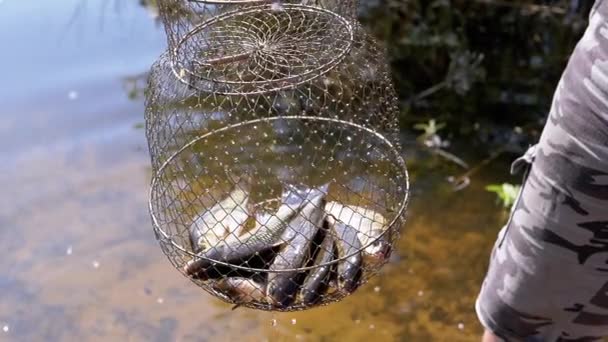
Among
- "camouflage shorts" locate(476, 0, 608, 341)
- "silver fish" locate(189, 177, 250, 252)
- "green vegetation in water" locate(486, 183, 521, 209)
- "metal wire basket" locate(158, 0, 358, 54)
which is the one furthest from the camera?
"green vegetation in water" locate(486, 183, 521, 209)

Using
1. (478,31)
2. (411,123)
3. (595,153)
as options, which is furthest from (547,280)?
(478,31)

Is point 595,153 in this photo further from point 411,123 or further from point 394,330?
point 411,123

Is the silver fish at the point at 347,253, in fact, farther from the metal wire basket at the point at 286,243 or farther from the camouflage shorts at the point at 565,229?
the camouflage shorts at the point at 565,229

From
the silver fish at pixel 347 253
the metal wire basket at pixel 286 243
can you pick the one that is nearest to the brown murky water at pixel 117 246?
the metal wire basket at pixel 286 243

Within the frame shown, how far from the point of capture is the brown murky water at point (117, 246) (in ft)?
8.13

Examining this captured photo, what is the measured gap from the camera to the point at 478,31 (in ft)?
11.4

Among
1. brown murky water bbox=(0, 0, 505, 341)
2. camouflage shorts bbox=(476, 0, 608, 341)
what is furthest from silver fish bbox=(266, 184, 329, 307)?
brown murky water bbox=(0, 0, 505, 341)

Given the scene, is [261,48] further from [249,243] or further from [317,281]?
[317,281]

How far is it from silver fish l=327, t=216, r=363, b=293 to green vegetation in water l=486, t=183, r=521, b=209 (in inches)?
52.7

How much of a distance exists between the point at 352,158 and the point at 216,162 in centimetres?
53

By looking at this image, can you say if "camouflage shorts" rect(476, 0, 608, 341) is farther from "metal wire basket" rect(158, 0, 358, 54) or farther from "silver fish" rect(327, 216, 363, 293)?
"metal wire basket" rect(158, 0, 358, 54)

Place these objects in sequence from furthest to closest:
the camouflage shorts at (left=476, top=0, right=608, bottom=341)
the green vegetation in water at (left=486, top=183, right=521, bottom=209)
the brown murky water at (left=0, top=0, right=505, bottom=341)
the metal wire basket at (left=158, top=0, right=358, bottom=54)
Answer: the green vegetation in water at (left=486, top=183, right=521, bottom=209)
the brown murky water at (left=0, top=0, right=505, bottom=341)
the metal wire basket at (left=158, top=0, right=358, bottom=54)
the camouflage shorts at (left=476, top=0, right=608, bottom=341)

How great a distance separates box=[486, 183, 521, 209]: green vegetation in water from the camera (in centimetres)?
286

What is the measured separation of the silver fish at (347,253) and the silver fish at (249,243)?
114mm
